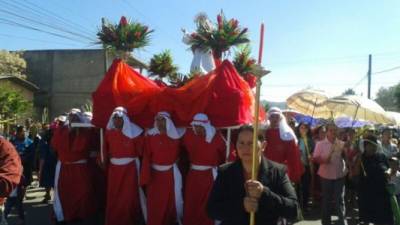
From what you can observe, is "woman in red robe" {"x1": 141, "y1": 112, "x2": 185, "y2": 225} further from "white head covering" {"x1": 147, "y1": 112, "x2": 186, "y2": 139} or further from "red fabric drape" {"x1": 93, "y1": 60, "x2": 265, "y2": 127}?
"red fabric drape" {"x1": 93, "y1": 60, "x2": 265, "y2": 127}

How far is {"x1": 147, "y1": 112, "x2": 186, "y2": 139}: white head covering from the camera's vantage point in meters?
7.44

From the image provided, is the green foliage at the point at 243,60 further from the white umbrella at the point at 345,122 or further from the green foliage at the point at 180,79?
the white umbrella at the point at 345,122

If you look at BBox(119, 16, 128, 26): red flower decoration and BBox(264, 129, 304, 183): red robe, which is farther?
BBox(119, 16, 128, 26): red flower decoration

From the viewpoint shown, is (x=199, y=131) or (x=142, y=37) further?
(x=142, y=37)

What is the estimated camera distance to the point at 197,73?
888cm

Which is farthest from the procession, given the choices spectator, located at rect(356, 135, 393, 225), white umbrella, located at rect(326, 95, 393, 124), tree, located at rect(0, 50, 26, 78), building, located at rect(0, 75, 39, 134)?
tree, located at rect(0, 50, 26, 78)

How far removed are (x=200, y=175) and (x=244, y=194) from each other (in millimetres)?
4054

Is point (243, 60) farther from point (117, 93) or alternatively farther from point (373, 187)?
point (373, 187)

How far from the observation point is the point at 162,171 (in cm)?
747

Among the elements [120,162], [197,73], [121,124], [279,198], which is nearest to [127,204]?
[120,162]

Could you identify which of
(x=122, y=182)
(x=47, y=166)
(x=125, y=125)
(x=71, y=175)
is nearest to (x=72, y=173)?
(x=71, y=175)

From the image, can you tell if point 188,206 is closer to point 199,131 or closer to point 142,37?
point 199,131

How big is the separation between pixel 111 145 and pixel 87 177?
1.12 metres

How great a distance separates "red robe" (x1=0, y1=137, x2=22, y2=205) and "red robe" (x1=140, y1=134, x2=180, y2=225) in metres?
3.69
